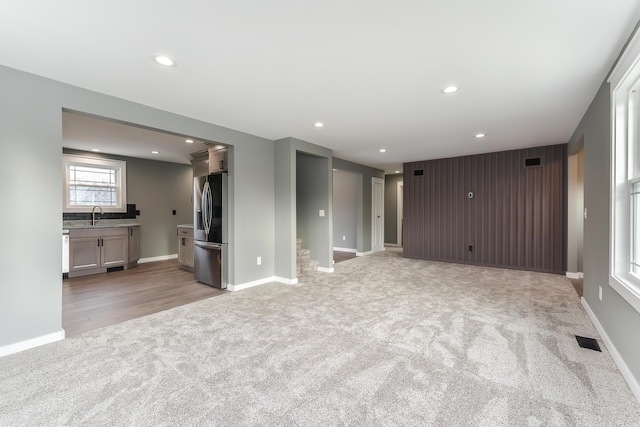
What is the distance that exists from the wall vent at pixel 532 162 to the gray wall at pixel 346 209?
360cm

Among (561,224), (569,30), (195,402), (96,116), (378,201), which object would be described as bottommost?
(195,402)

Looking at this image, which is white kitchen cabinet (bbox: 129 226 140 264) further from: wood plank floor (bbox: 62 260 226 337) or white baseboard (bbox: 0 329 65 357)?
white baseboard (bbox: 0 329 65 357)

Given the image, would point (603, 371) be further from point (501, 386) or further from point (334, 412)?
point (334, 412)

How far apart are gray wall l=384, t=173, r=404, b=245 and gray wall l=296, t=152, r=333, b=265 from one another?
13.7 feet

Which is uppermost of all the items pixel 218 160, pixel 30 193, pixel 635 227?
pixel 218 160

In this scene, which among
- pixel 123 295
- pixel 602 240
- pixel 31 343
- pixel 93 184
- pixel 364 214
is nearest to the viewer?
pixel 31 343

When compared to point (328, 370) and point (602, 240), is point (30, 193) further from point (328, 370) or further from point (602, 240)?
point (602, 240)

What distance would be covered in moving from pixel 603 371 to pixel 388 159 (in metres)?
5.27

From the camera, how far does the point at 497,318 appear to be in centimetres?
306

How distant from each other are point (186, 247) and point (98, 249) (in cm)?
159

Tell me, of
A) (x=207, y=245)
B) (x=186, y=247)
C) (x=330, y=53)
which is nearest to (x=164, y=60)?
(x=330, y=53)

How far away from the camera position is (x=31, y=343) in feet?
8.03

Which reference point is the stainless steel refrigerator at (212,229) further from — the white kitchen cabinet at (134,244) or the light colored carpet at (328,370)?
the white kitchen cabinet at (134,244)

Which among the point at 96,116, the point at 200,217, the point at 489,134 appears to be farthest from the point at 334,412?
the point at 489,134
